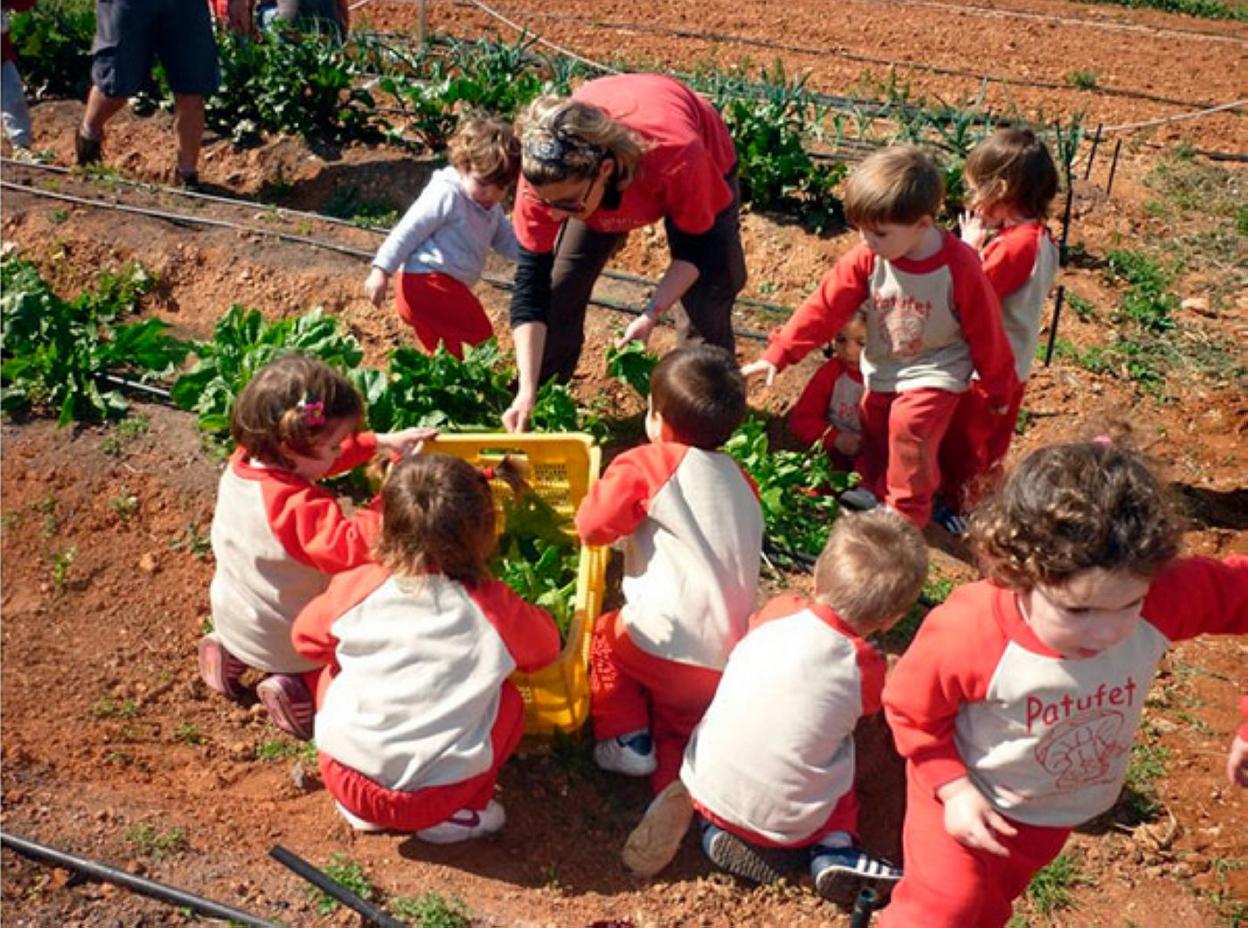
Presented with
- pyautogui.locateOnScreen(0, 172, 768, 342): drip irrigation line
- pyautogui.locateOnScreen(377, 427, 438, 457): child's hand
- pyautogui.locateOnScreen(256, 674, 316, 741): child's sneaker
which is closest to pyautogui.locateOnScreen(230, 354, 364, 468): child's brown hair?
pyautogui.locateOnScreen(377, 427, 438, 457): child's hand

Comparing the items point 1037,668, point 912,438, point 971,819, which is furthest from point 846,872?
point 912,438

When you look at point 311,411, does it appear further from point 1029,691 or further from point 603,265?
point 1029,691

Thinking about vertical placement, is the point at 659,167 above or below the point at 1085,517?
above

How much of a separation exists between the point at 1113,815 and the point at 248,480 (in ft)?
8.79

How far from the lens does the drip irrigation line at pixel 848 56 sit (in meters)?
9.58

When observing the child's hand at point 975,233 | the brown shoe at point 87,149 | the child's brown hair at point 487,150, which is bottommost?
the brown shoe at point 87,149

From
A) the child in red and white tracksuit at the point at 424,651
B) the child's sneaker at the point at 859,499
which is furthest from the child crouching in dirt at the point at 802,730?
the child's sneaker at the point at 859,499

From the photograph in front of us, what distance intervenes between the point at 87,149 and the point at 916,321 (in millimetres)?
5420

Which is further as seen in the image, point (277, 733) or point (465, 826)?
point (277, 733)

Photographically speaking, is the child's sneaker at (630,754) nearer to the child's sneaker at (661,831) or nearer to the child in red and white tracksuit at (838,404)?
the child's sneaker at (661,831)

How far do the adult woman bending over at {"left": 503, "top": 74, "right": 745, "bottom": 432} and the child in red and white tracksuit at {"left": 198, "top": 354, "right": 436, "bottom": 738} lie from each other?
883 millimetres

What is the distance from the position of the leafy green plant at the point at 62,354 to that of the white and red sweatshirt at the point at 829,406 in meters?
2.55

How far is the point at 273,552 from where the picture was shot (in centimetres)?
371

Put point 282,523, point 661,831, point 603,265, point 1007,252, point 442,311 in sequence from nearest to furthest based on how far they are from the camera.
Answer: point 661,831 < point 282,523 < point 1007,252 < point 603,265 < point 442,311
